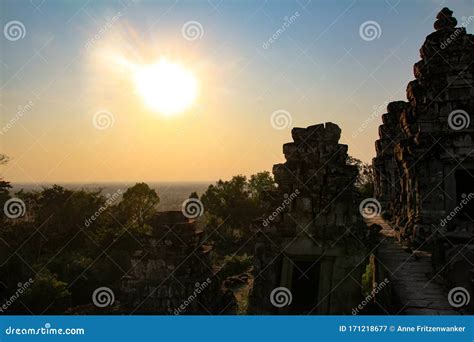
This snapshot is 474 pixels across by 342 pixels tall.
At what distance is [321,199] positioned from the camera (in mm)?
7598

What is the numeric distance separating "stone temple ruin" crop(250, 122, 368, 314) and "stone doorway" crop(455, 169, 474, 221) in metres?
5.42

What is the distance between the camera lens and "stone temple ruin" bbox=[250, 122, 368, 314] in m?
7.44

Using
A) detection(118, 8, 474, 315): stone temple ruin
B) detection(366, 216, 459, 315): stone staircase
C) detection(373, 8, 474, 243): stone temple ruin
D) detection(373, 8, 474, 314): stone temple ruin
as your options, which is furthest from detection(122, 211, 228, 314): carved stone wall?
detection(373, 8, 474, 243): stone temple ruin

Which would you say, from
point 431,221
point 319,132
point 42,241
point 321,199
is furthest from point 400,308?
point 42,241

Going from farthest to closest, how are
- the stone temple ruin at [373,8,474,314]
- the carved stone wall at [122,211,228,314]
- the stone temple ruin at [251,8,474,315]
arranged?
the stone temple ruin at [373,8,474,314] < the carved stone wall at [122,211,228,314] < the stone temple ruin at [251,8,474,315]

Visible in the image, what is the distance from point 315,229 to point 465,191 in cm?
670

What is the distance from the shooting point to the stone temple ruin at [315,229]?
7441mm

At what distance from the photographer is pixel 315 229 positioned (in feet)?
24.7

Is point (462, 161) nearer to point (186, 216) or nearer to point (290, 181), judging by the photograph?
point (290, 181)

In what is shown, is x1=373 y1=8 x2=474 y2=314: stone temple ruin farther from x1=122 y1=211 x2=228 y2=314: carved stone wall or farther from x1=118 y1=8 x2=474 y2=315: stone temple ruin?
x1=122 y1=211 x2=228 y2=314: carved stone wall

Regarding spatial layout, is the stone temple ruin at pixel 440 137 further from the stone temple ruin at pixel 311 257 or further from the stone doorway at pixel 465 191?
the stone temple ruin at pixel 311 257

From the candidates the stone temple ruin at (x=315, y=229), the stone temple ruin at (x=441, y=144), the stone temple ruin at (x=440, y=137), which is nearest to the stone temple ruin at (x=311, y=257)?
the stone temple ruin at (x=315, y=229)
